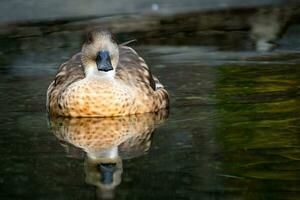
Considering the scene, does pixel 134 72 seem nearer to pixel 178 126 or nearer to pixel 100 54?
pixel 100 54

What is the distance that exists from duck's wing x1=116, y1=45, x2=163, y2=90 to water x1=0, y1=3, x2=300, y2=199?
0.91ft

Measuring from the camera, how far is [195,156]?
835 centimetres

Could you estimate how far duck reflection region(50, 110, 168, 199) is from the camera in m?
7.86

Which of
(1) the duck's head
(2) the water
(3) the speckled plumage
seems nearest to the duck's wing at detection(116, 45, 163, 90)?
(1) the duck's head

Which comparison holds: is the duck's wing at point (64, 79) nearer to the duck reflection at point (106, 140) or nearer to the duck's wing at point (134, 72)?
the duck reflection at point (106, 140)

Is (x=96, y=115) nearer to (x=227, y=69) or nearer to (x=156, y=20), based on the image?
(x=227, y=69)

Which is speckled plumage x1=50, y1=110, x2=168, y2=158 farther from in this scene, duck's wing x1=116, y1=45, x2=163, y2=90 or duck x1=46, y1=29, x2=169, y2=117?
duck's wing x1=116, y1=45, x2=163, y2=90

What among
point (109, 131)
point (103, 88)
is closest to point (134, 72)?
point (103, 88)

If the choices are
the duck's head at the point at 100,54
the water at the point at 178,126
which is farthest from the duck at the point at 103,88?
the water at the point at 178,126

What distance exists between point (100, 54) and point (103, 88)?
0.29 meters

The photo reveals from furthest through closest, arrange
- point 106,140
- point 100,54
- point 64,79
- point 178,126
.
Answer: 1. point 64,79
2. point 100,54
3. point 178,126
4. point 106,140

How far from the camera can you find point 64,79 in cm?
1073

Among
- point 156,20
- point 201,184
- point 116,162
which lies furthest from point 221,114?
point 156,20

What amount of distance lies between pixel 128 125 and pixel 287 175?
91.9 inches
